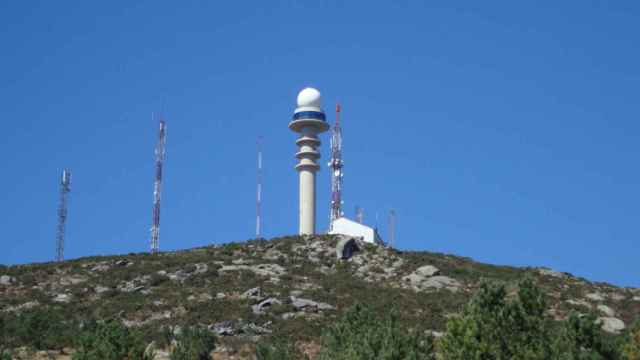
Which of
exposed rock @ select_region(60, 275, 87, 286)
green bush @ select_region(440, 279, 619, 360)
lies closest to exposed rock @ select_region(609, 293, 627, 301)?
green bush @ select_region(440, 279, 619, 360)

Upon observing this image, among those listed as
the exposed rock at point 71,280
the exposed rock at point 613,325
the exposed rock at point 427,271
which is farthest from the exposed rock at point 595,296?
the exposed rock at point 71,280

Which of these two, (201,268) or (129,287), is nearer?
(129,287)

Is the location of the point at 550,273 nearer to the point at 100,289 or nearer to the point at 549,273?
the point at 549,273

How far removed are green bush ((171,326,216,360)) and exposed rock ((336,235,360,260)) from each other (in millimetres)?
27760

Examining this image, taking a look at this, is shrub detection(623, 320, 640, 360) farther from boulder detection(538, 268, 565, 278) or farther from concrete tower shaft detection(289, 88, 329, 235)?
concrete tower shaft detection(289, 88, 329, 235)

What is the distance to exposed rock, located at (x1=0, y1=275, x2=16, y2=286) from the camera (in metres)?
73.9

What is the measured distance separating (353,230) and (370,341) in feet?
165

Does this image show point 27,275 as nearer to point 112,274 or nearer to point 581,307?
point 112,274

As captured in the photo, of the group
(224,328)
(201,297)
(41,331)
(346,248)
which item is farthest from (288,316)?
(346,248)

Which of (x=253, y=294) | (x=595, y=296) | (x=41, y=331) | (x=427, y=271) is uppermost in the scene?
(x=427, y=271)

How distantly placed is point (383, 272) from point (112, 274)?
71.4ft

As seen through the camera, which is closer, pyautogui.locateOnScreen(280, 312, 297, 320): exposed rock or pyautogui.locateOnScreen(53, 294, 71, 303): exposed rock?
pyautogui.locateOnScreen(280, 312, 297, 320): exposed rock

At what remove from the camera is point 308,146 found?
93562 millimetres

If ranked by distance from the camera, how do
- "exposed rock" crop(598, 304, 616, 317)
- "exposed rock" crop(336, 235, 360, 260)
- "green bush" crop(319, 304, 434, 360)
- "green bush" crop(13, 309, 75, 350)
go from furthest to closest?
"exposed rock" crop(336, 235, 360, 260) → "exposed rock" crop(598, 304, 616, 317) → "green bush" crop(13, 309, 75, 350) → "green bush" crop(319, 304, 434, 360)
